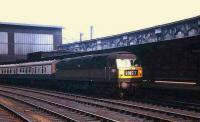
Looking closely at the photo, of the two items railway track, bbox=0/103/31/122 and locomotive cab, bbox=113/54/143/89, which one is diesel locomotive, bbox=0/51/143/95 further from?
railway track, bbox=0/103/31/122

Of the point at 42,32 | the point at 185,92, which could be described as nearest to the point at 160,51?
the point at 185,92

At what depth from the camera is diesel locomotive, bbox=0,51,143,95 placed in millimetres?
20094

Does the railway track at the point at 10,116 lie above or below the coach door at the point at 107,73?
below

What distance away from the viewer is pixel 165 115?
13.4 meters

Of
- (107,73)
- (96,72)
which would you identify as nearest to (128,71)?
(107,73)

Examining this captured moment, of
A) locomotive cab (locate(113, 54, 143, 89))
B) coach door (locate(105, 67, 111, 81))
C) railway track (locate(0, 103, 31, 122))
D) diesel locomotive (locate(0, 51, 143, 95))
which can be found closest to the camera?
railway track (locate(0, 103, 31, 122))

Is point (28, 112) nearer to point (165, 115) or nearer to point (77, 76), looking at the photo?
point (165, 115)

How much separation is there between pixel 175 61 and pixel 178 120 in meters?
7.04

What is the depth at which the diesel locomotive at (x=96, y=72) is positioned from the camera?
65.9 feet

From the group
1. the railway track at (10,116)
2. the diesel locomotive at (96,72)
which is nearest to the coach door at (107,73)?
the diesel locomotive at (96,72)

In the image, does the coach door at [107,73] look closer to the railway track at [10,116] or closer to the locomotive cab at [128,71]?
the locomotive cab at [128,71]

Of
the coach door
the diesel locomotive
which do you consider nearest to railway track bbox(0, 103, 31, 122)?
the coach door

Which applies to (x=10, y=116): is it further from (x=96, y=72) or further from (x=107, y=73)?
(x=96, y=72)

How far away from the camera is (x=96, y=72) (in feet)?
72.3
